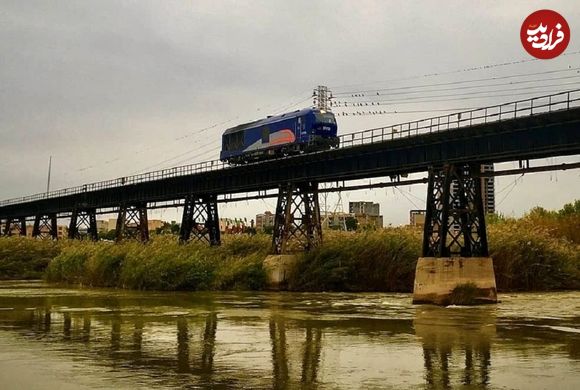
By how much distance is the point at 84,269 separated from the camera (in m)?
51.2

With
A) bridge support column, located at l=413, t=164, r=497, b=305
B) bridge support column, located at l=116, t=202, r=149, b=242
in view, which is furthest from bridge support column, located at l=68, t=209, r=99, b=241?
bridge support column, located at l=413, t=164, r=497, b=305

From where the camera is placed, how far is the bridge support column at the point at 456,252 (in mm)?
33625

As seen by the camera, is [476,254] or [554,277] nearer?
[476,254]

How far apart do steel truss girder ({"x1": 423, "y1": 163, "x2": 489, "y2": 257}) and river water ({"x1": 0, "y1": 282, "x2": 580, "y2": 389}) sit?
403 cm

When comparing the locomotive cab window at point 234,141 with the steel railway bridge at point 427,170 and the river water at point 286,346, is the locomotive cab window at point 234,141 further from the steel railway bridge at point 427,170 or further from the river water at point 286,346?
the river water at point 286,346

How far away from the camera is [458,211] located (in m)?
35.8

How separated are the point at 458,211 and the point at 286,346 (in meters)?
19.4

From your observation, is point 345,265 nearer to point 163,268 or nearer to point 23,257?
point 163,268

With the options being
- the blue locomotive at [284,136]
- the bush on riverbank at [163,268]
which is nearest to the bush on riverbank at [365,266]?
the bush on riverbank at [163,268]

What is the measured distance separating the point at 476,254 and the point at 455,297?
363cm

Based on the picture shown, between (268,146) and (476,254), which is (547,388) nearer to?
(476,254)

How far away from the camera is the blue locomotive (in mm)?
53000

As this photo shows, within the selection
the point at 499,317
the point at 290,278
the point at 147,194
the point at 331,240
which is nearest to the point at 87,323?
the point at 499,317

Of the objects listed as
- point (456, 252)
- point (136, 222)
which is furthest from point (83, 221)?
point (456, 252)
